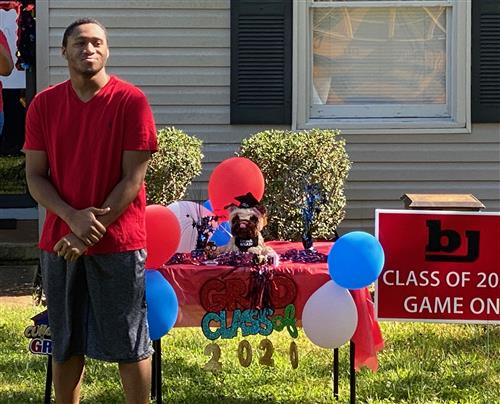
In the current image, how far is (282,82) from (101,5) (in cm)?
167

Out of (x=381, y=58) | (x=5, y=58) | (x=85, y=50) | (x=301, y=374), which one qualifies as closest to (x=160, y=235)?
(x=85, y=50)

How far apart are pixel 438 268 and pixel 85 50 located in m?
1.88

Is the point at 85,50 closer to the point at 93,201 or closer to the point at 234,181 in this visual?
the point at 93,201

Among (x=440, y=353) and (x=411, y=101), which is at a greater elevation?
(x=411, y=101)

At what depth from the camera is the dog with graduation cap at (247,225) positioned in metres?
4.31

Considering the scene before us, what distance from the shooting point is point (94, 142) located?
11.0 feet

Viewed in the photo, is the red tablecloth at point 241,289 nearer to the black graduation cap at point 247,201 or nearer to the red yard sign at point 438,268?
the red yard sign at point 438,268

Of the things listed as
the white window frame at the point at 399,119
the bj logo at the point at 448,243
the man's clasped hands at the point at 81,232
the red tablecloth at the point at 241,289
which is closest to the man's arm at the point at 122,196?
the man's clasped hands at the point at 81,232

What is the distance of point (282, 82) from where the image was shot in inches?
305

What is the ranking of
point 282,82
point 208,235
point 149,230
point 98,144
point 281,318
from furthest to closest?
point 282,82 < point 208,235 < point 281,318 < point 149,230 < point 98,144

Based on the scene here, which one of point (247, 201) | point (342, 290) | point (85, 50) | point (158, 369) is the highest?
point (85, 50)

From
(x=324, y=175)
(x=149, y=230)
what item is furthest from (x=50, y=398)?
(x=324, y=175)

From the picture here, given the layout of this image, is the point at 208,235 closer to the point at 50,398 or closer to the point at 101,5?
the point at 50,398

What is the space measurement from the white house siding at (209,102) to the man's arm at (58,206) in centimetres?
425
